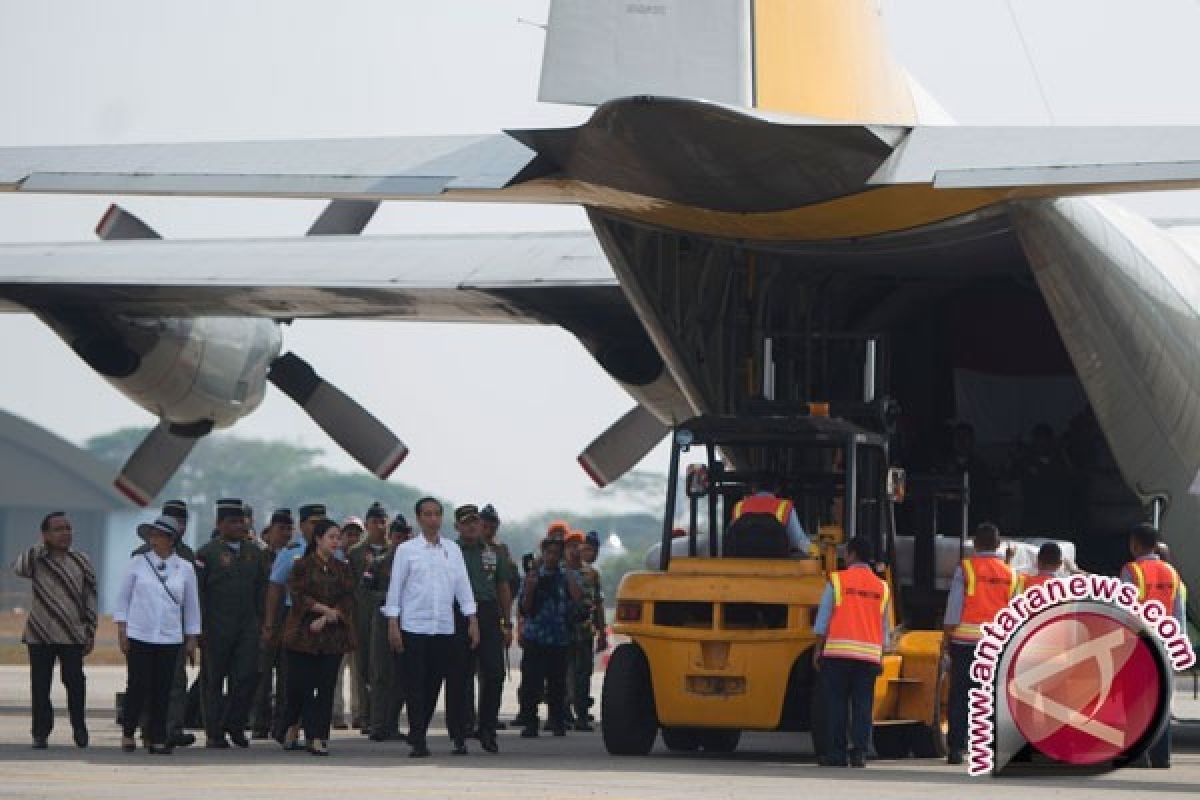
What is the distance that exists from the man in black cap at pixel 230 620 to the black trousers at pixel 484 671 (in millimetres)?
1405

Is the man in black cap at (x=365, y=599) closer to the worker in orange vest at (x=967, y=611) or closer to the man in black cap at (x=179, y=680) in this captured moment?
the man in black cap at (x=179, y=680)

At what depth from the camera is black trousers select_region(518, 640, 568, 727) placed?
17156 millimetres

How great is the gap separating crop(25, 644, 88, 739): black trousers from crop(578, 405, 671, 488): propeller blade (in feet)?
34.1

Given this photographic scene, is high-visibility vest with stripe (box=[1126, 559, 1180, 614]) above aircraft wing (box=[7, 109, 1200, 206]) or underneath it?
underneath

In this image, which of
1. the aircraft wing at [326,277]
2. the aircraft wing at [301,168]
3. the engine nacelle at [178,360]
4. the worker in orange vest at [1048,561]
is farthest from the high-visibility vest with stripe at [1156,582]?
the engine nacelle at [178,360]

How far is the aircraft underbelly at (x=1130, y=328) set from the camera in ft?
51.1

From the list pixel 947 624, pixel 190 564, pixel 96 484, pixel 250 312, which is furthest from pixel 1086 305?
pixel 96 484

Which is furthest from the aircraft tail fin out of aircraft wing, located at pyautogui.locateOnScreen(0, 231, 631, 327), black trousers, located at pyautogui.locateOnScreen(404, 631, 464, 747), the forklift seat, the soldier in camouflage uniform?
aircraft wing, located at pyautogui.locateOnScreen(0, 231, 631, 327)

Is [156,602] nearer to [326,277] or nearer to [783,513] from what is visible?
[783,513]

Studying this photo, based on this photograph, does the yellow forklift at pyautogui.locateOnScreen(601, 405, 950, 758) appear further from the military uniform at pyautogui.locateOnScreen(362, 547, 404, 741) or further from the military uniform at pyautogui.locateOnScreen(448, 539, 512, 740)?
the military uniform at pyautogui.locateOnScreen(362, 547, 404, 741)

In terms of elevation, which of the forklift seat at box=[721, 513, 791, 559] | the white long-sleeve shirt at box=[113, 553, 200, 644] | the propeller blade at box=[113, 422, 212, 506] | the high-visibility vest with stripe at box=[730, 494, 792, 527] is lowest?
the white long-sleeve shirt at box=[113, 553, 200, 644]

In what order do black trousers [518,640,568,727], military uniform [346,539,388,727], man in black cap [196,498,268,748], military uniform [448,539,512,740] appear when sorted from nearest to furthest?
1. military uniform [448,539,512,740]
2. man in black cap [196,498,268,748]
3. military uniform [346,539,388,727]
4. black trousers [518,640,568,727]

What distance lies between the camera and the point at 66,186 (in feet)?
48.8
